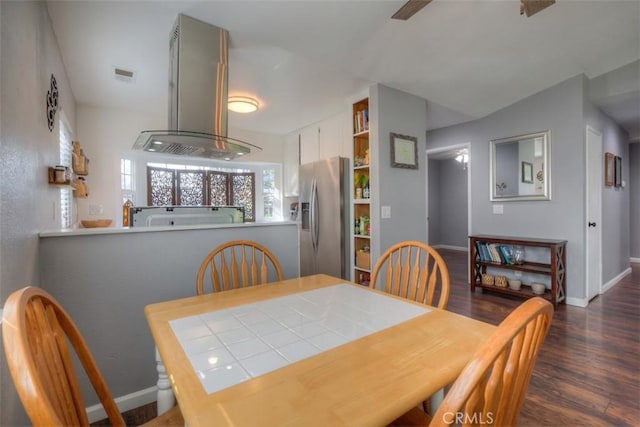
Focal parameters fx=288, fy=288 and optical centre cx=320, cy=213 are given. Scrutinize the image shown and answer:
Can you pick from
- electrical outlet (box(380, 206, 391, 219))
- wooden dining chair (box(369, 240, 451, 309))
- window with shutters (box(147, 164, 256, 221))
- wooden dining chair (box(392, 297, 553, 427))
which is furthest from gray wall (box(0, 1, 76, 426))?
electrical outlet (box(380, 206, 391, 219))

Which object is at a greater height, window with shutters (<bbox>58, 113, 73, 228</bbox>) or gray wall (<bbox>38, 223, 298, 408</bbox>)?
window with shutters (<bbox>58, 113, 73, 228</bbox>)

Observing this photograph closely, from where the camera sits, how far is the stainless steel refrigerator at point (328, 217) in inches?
133

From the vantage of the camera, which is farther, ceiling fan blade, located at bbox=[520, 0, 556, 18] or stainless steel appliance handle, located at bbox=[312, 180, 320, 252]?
stainless steel appliance handle, located at bbox=[312, 180, 320, 252]

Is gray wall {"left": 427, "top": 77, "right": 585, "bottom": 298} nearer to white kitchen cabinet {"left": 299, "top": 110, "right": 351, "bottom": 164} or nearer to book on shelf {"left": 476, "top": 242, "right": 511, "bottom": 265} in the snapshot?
book on shelf {"left": 476, "top": 242, "right": 511, "bottom": 265}

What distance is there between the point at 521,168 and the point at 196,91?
370 cm

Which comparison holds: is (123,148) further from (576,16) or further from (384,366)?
(576,16)

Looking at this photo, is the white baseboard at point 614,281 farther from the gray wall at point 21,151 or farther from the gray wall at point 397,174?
the gray wall at point 21,151

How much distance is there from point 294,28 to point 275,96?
3.93 ft

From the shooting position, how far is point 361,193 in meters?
3.33

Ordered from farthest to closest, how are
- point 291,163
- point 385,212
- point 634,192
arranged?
point 634,192 < point 291,163 < point 385,212

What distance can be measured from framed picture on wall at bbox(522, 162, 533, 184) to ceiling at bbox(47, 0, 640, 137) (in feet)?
2.68

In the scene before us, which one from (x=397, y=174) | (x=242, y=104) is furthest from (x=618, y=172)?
(x=242, y=104)

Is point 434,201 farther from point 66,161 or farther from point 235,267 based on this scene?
point 66,161

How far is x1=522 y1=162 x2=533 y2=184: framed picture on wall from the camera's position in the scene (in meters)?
3.46
